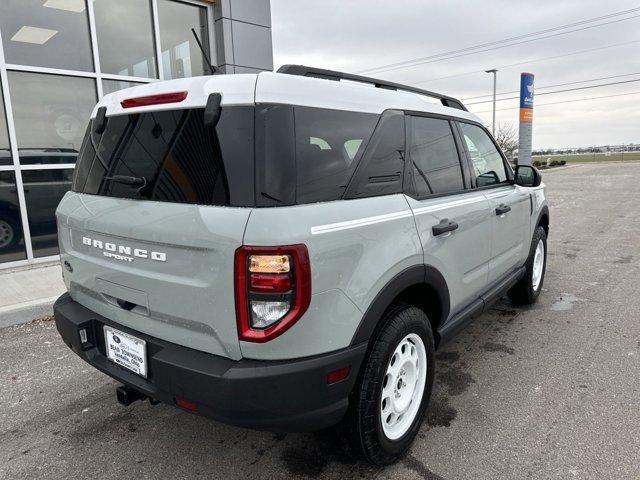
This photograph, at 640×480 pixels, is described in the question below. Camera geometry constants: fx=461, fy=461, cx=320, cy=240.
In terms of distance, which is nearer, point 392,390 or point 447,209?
point 392,390

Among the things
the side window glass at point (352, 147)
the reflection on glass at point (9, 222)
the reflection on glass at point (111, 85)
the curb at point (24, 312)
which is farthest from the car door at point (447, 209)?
the reflection on glass at point (111, 85)

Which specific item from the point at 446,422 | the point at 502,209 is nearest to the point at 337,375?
the point at 446,422

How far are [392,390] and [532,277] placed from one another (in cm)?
286

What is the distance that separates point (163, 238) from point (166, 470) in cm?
129

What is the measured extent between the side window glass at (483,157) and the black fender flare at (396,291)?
1.11 metres

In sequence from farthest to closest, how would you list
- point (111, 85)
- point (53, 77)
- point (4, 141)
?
point (111, 85) < point (53, 77) < point (4, 141)

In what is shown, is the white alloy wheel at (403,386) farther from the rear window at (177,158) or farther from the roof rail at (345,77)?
the roof rail at (345,77)

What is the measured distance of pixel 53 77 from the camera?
6996 millimetres

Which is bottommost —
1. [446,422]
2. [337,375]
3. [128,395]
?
[446,422]

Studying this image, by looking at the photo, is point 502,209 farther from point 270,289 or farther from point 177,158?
point 177,158

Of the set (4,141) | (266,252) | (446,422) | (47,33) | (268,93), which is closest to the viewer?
(266,252)

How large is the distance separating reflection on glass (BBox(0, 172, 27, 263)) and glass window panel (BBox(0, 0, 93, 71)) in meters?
1.75

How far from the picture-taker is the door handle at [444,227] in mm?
2568

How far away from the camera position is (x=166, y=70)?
8.29 metres
